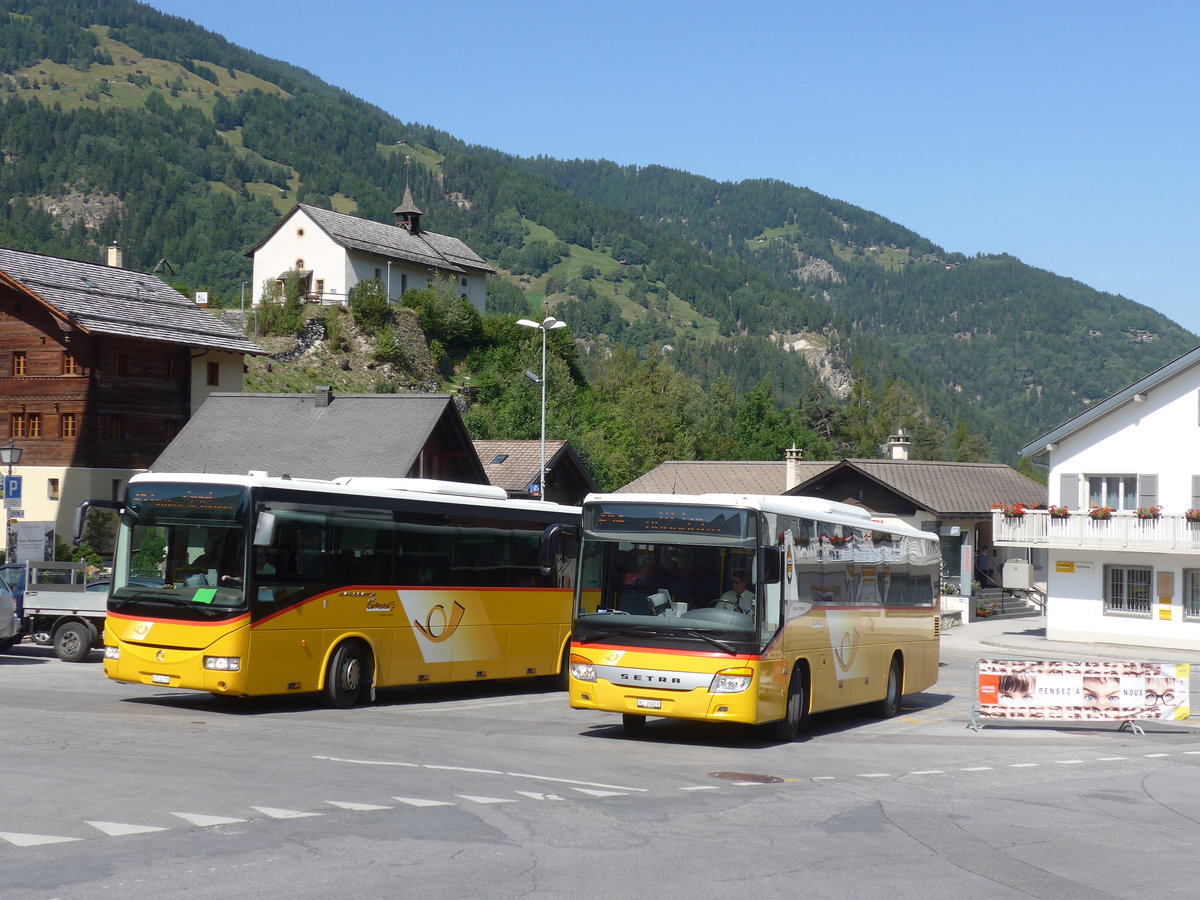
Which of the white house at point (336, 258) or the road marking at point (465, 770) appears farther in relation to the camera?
the white house at point (336, 258)

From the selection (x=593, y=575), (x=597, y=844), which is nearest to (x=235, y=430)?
(x=593, y=575)

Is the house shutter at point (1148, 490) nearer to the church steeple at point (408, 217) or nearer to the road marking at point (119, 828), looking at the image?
the road marking at point (119, 828)

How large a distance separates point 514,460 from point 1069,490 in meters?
23.8

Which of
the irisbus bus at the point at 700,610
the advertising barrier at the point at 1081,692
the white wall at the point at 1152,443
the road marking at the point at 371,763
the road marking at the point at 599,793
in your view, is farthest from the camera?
the white wall at the point at 1152,443

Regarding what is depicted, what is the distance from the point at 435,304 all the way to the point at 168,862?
9056cm

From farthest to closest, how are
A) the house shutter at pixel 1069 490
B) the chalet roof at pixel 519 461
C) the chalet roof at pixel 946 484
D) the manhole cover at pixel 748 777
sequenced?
the chalet roof at pixel 946 484
the chalet roof at pixel 519 461
the house shutter at pixel 1069 490
the manhole cover at pixel 748 777

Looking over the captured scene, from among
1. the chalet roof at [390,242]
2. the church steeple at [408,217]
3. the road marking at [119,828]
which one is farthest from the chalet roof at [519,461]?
the church steeple at [408,217]

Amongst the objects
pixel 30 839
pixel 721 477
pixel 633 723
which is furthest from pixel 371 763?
pixel 721 477

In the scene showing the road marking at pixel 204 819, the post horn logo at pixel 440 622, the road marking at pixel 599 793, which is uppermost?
the post horn logo at pixel 440 622

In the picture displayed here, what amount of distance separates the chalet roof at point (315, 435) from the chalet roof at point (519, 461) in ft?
26.4

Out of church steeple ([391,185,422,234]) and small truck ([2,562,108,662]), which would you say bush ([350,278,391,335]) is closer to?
church steeple ([391,185,422,234])

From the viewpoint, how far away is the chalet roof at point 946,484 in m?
56.9

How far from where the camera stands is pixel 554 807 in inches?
453

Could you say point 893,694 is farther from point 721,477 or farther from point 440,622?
point 721,477
